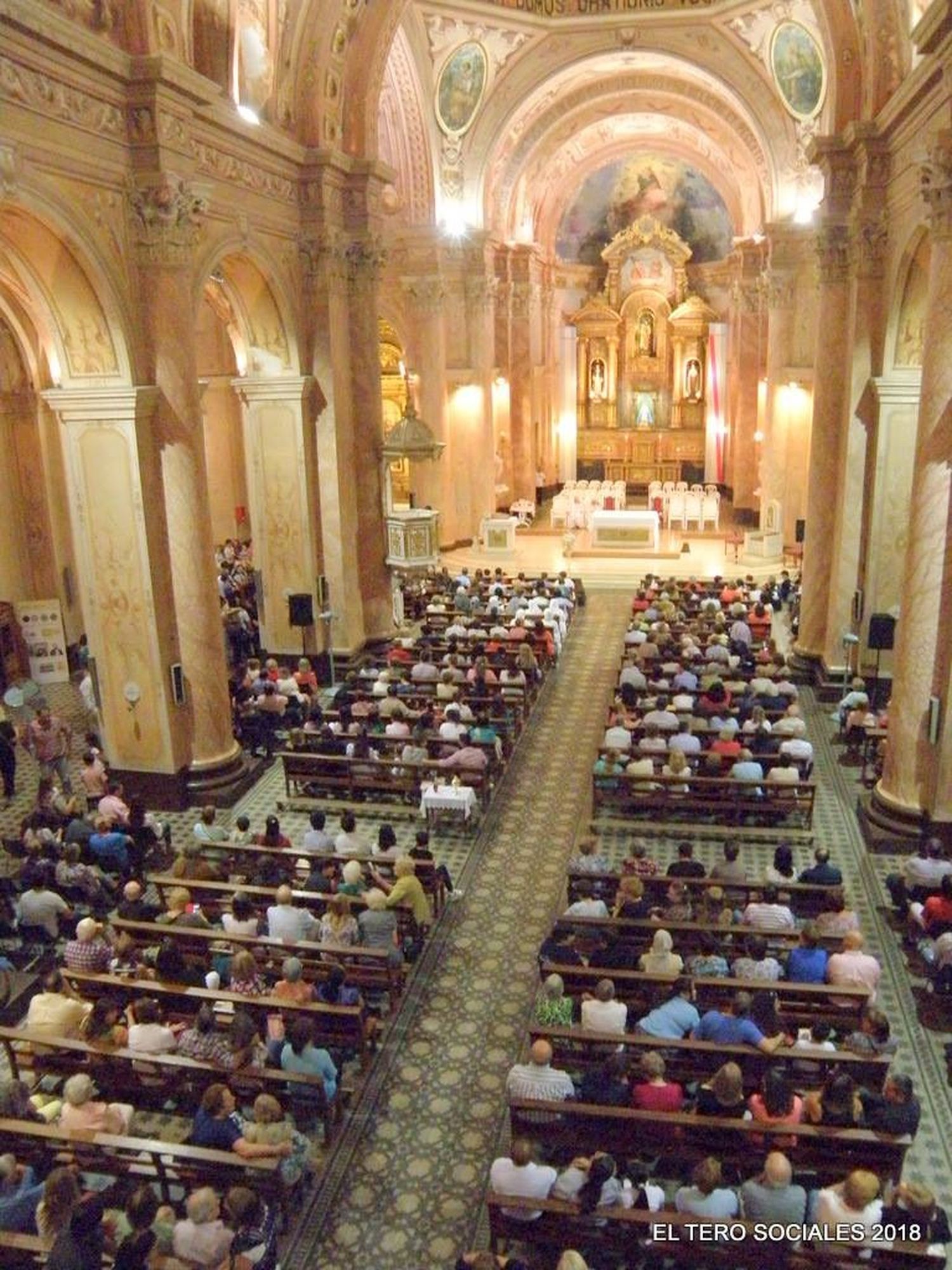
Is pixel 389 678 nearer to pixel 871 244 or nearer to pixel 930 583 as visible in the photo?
pixel 930 583

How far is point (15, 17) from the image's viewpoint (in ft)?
30.0

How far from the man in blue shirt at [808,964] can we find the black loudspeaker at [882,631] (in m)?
7.33

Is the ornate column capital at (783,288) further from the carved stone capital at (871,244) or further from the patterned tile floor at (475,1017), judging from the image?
the patterned tile floor at (475,1017)

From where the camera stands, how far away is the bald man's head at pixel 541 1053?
258 inches

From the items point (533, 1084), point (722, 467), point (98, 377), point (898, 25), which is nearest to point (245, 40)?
point (98, 377)

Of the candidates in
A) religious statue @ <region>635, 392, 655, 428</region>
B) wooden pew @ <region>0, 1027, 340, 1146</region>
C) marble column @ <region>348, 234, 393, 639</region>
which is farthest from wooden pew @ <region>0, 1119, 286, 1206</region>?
religious statue @ <region>635, 392, 655, 428</region>

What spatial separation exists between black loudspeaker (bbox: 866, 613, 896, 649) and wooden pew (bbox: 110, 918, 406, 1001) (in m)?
8.80

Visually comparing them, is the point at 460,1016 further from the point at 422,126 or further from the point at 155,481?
the point at 422,126

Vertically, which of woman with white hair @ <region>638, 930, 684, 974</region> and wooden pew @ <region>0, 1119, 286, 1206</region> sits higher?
woman with white hair @ <region>638, 930, 684, 974</region>

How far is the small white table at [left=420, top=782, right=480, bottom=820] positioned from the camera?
11.8 metres

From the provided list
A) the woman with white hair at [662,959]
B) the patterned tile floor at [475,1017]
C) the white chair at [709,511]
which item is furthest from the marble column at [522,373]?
the woman with white hair at [662,959]

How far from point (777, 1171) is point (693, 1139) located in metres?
0.89

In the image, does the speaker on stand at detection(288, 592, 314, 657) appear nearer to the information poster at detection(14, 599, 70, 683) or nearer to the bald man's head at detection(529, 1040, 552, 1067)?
the information poster at detection(14, 599, 70, 683)

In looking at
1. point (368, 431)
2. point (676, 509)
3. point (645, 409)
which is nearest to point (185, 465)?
point (368, 431)
